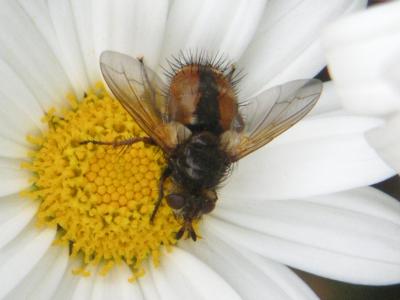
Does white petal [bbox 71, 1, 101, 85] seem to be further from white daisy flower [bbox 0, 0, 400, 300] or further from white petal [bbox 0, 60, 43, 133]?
white petal [bbox 0, 60, 43, 133]

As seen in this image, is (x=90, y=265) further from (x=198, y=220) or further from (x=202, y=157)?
(x=202, y=157)

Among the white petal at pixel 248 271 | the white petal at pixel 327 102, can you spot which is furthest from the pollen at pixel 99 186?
the white petal at pixel 327 102

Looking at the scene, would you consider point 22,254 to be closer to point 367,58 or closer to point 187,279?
point 187,279

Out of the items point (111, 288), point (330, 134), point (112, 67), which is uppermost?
point (112, 67)

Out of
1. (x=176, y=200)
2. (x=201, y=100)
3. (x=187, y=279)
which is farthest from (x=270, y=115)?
(x=187, y=279)

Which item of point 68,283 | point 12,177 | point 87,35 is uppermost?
point 87,35

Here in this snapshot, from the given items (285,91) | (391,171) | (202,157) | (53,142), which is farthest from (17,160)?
(391,171)

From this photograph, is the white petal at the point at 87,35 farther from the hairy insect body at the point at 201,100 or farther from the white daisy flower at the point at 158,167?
the hairy insect body at the point at 201,100
